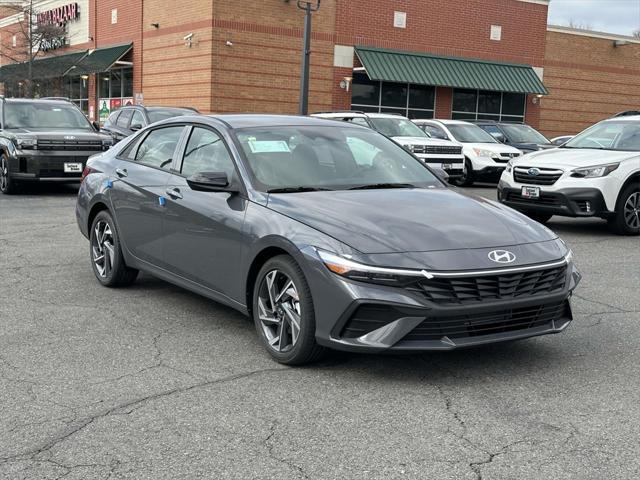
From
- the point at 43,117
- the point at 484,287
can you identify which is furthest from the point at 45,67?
the point at 484,287

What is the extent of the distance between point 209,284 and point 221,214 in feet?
1.71

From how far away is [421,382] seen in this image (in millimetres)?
4613

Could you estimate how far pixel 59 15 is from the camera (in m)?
37.2

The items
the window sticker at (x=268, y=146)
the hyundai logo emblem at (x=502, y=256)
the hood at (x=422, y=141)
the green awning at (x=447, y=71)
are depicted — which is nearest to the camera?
the hyundai logo emblem at (x=502, y=256)

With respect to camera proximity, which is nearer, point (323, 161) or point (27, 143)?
point (323, 161)

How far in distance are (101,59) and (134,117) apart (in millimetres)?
15585

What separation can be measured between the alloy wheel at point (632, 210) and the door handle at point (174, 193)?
7.19m

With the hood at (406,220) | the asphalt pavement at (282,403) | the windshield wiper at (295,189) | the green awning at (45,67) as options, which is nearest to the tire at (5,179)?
the asphalt pavement at (282,403)

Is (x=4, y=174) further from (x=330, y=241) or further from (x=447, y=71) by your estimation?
(x=447, y=71)

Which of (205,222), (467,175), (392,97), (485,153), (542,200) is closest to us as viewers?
(205,222)

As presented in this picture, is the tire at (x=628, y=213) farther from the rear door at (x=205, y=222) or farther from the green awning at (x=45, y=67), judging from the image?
the green awning at (x=45, y=67)

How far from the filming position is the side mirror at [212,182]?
5.32m

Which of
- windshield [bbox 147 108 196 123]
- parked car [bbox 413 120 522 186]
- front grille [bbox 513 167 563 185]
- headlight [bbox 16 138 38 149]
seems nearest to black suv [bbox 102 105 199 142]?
windshield [bbox 147 108 196 123]

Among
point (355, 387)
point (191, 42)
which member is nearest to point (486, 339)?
point (355, 387)
